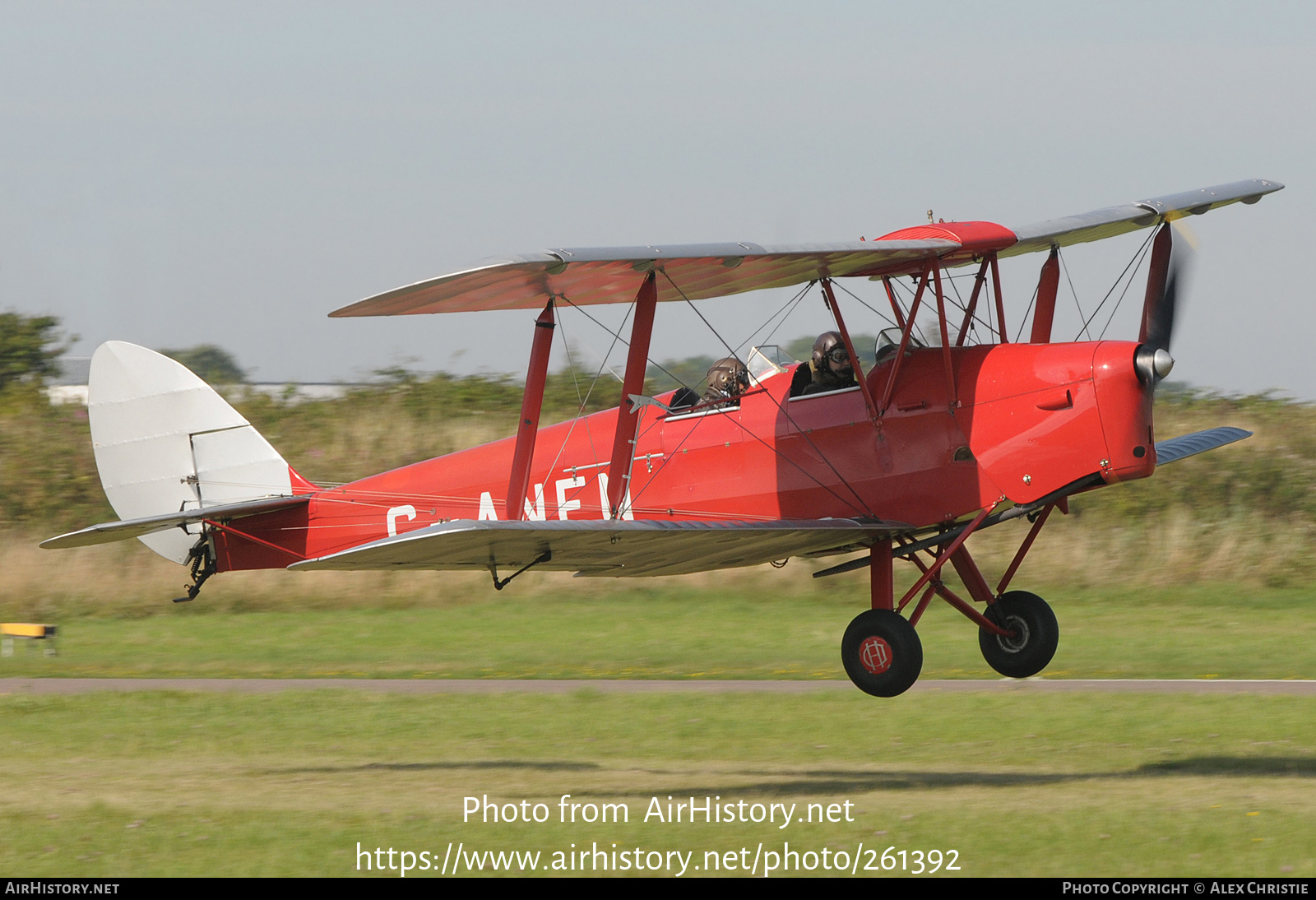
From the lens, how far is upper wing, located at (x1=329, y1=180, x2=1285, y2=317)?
9.02m

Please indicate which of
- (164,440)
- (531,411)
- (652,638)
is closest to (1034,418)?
(531,411)

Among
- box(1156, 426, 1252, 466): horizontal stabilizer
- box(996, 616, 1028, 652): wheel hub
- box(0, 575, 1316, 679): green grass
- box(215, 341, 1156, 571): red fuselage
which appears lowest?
box(0, 575, 1316, 679): green grass

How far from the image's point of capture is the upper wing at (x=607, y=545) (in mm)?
8539

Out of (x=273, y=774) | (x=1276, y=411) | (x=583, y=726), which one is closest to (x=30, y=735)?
(x=273, y=774)

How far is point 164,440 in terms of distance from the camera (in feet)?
45.6

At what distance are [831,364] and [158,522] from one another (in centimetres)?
558

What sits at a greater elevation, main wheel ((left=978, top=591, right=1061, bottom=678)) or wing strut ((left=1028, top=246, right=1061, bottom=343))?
wing strut ((left=1028, top=246, right=1061, bottom=343))

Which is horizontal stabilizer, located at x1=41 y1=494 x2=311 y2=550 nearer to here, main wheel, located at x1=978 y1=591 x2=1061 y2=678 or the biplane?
the biplane

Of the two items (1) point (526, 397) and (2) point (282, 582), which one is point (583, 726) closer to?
(1) point (526, 397)

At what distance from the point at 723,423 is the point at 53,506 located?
1949cm

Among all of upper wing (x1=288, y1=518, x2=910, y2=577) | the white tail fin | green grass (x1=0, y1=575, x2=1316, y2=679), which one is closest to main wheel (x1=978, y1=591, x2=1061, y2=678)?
upper wing (x1=288, y1=518, x2=910, y2=577)

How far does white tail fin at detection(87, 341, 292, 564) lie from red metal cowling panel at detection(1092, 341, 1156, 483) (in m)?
7.83

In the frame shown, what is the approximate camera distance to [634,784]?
11117mm

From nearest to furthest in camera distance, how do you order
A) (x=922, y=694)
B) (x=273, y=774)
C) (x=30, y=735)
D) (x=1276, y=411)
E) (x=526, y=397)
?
(x=526, y=397)
(x=273, y=774)
(x=30, y=735)
(x=922, y=694)
(x=1276, y=411)
